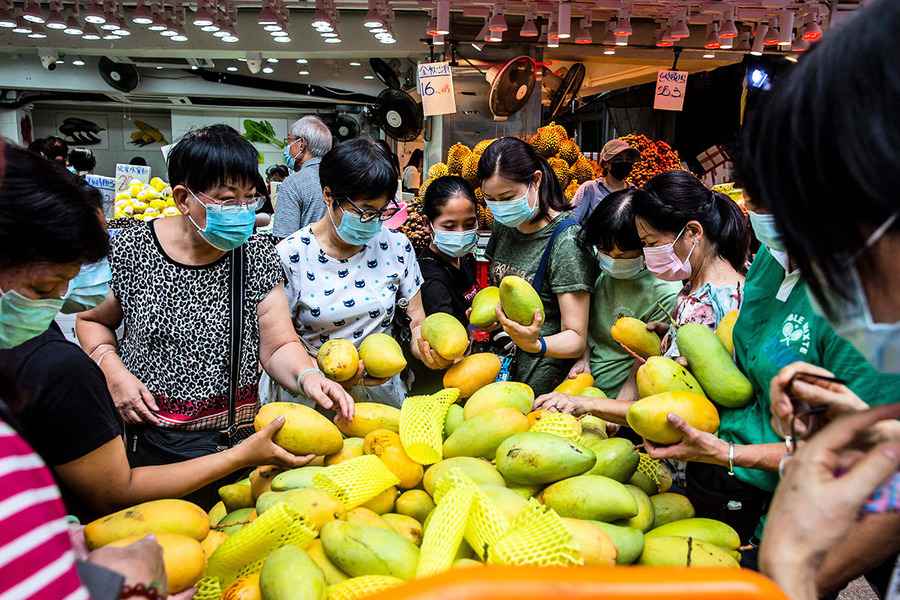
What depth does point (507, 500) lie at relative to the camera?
131 centimetres

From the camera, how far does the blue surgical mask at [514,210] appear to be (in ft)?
9.00

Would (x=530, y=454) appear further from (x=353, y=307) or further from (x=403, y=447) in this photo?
(x=353, y=307)

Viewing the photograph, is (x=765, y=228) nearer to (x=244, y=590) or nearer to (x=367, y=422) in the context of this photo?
(x=367, y=422)

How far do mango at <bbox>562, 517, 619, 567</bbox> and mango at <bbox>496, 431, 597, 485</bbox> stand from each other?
0.59 ft

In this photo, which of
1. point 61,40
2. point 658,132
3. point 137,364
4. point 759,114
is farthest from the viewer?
point 61,40

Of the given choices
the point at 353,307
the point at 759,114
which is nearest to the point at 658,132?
the point at 353,307

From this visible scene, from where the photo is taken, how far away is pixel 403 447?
163 centimetres

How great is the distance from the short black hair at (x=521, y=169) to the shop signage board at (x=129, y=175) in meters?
4.19

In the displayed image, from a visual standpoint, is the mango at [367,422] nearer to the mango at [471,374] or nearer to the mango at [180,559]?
the mango at [471,374]

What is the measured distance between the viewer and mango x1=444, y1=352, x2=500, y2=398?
6.69 ft

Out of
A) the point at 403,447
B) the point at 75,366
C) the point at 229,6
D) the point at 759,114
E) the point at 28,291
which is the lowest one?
the point at 403,447

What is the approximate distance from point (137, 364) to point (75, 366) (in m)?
0.77

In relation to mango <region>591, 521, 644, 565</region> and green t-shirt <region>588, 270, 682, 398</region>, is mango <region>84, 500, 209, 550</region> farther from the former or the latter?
green t-shirt <region>588, 270, 682, 398</region>

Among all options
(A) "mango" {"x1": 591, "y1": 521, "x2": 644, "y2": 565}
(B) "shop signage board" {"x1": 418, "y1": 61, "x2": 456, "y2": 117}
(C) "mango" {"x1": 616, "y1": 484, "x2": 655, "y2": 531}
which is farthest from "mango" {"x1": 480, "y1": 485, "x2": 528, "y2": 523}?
(B) "shop signage board" {"x1": 418, "y1": 61, "x2": 456, "y2": 117}
